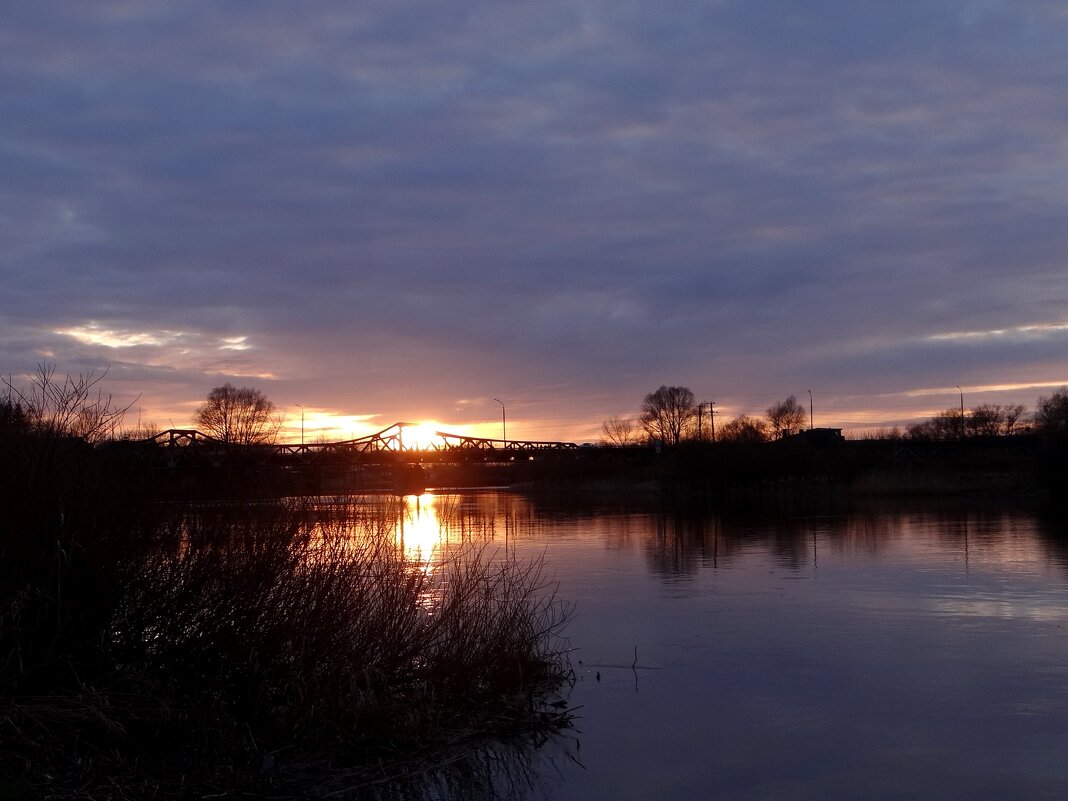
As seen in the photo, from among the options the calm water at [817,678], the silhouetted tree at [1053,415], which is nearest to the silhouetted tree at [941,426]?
the silhouetted tree at [1053,415]

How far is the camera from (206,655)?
444 inches

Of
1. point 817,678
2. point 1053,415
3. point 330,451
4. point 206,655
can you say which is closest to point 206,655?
point 206,655

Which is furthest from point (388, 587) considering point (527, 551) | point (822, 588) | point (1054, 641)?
point (527, 551)

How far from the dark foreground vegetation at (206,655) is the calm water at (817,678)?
157cm

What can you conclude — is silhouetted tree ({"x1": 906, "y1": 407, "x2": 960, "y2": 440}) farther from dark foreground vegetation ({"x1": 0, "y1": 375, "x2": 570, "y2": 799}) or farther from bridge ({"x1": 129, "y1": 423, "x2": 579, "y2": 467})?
dark foreground vegetation ({"x1": 0, "y1": 375, "x2": 570, "y2": 799})

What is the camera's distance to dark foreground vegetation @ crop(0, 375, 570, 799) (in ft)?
32.0

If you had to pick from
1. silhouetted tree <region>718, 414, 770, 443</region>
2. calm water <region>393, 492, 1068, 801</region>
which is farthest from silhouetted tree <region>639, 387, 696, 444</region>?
calm water <region>393, 492, 1068, 801</region>

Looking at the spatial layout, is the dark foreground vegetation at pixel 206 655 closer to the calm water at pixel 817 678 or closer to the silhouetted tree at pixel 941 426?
the calm water at pixel 817 678

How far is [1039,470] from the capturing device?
64.6m

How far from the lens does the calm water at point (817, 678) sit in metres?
11.2

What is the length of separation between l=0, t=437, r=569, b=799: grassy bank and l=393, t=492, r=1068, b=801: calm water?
1666 mm

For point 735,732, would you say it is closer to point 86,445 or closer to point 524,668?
point 524,668

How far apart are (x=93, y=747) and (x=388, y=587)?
166 inches

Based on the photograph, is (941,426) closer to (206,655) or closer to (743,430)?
(743,430)
